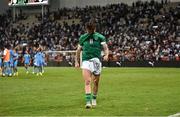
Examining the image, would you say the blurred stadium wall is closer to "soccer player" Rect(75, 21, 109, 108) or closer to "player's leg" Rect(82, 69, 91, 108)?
"soccer player" Rect(75, 21, 109, 108)

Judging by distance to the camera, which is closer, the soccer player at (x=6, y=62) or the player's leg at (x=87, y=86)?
the player's leg at (x=87, y=86)

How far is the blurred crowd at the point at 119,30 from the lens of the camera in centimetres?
5050

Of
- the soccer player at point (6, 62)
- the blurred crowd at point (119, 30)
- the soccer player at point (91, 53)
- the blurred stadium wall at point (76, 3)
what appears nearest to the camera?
the soccer player at point (91, 53)

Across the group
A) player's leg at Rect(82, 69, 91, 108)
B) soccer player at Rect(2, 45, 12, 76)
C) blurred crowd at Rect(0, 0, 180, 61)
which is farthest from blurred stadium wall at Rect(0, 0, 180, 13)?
player's leg at Rect(82, 69, 91, 108)

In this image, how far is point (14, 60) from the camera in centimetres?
3403

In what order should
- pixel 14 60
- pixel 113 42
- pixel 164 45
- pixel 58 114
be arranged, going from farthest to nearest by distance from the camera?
pixel 113 42
pixel 164 45
pixel 14 60
pixel 58 114

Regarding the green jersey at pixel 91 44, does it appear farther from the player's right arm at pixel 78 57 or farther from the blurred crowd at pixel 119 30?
the blurred crowd at pixel 119 30

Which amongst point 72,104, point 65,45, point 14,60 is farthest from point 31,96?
point 65,45

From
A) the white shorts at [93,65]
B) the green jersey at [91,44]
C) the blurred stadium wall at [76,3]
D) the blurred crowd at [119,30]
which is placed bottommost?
the blurred crowd at [119,30]

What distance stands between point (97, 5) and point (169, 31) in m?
16.6

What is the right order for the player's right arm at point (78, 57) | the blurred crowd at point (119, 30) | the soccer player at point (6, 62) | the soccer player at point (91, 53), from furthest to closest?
the blurred crowd at point (119, 30) → the soccer player at point (6, 62) → the player's right arm at point (78, 57) → the soccer player at point (91, 53)

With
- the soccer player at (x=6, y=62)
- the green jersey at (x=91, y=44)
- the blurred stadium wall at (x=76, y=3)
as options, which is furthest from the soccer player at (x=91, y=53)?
Result: the blurred stadium wall at (x=76, y=3)

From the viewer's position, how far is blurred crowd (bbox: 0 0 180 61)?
1988 inches

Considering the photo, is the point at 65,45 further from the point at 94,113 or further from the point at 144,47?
the point at 94,113
